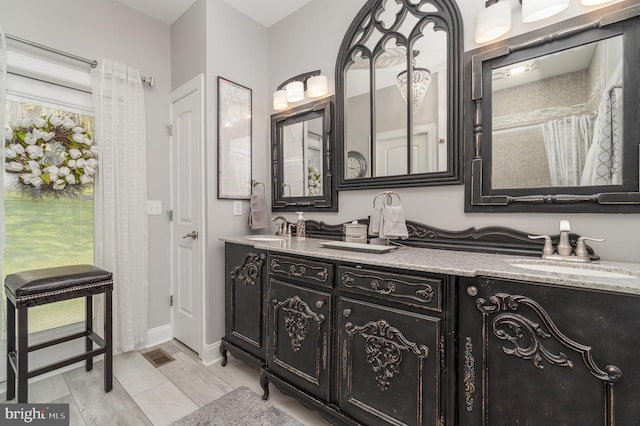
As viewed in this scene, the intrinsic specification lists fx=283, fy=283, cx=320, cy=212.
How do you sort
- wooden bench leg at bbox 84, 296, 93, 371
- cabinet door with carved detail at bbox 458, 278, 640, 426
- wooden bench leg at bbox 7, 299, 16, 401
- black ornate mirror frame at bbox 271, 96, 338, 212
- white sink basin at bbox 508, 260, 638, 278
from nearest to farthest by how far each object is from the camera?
cabinet door with carved detail at bbox 458, 278, 640, 426, white sink basin at bbox 508, 260, 638, 278, wooden bench leg at bbox 7, 299, 16, 401, wooden bench leg at bbox 84, 296, 93, 371, black ornate mirror frame at bbox 271, 96, 338, 212

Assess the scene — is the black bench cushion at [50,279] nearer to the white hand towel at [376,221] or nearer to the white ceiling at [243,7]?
the white hand towel at [376,221]

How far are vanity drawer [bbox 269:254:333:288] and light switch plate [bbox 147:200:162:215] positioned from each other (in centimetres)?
139

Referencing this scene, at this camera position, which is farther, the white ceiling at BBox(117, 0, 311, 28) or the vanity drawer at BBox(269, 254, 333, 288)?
the white ceiling at BBox(117, 0, 311, 28)

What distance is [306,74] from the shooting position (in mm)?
2291

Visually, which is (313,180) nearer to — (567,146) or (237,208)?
(237,208)

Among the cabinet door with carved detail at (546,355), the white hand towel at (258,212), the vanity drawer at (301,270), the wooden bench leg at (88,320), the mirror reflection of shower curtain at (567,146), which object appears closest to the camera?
the cabinet door with carved detail at (546,355)

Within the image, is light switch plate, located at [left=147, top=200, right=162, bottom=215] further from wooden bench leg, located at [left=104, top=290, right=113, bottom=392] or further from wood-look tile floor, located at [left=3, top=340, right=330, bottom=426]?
wood-look tile floor, located at [left=3, top=340, right=330, bottom=426]

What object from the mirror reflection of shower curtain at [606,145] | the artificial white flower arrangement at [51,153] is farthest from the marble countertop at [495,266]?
the artificial white flower arrangement at [51,153]

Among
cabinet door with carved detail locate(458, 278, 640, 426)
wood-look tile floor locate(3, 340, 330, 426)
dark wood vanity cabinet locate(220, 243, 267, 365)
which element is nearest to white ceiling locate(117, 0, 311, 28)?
dark wood vanity cabinet locate(220, 243, 267, 365)

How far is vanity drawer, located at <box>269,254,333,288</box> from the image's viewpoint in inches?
57.6

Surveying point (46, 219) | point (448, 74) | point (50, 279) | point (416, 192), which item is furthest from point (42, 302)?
point (448, 74)

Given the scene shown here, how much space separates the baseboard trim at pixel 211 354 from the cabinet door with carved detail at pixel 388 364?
4.13 feet

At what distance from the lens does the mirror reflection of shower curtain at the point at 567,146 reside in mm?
1264

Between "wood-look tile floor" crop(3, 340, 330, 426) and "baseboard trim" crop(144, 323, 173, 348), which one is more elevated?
"baseboard trim" crop(144, 323, 173, 348)
